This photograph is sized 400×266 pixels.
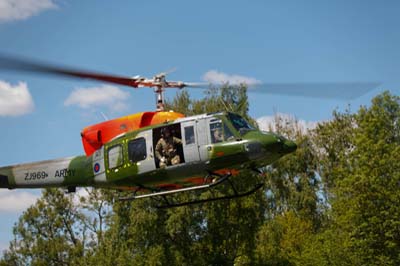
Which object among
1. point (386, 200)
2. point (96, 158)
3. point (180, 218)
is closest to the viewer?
point (96, 158)

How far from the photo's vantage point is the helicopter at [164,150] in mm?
16094

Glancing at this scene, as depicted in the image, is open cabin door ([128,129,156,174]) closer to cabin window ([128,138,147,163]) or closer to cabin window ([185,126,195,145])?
cabin window ([128,138,147,163])

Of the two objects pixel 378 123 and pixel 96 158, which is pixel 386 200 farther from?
pixel 96 158

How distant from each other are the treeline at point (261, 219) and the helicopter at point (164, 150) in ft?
22.1

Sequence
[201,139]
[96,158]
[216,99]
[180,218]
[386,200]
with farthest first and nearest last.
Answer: [216,99], [180,218], [386,200], [96,158], [201,139]

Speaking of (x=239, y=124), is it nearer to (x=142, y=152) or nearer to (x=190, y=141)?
(x=190, y=141)

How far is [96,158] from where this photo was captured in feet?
60.0

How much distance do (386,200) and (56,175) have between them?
58.0ft

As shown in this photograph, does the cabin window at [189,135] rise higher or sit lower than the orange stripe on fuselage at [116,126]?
lower

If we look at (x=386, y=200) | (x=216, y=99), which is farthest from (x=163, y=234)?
(x=386, y=200)

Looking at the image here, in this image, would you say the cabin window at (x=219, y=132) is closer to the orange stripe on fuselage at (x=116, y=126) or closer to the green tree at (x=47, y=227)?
the orange stripe on fuselage at (x=116, y=126)

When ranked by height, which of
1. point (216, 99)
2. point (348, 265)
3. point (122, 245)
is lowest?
point (348, 265)

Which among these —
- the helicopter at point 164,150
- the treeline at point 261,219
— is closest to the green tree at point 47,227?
the treeline at point 261,219

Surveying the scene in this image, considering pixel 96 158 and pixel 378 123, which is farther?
pixel 378 123
